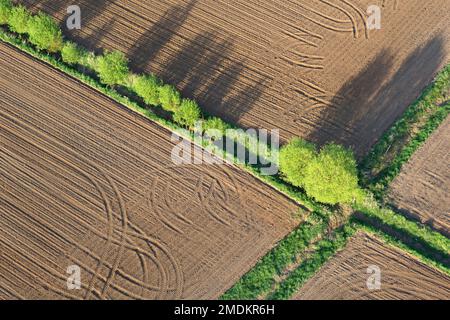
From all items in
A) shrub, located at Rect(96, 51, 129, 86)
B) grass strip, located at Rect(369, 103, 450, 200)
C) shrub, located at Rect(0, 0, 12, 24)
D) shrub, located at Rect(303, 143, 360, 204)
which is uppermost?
shrub, located at Rect(0, 0, 12, 24)

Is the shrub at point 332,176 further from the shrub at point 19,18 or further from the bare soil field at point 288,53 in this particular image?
the shrub at point 19,18

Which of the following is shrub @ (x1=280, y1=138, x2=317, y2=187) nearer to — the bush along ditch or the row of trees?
the row of trees

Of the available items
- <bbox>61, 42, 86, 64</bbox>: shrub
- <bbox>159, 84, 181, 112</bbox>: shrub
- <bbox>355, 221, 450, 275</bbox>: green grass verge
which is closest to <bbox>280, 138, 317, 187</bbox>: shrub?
<bbox>355, 221, 450, 275</bbox>: green grass verge

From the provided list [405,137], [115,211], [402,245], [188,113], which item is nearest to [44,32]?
[188,113]

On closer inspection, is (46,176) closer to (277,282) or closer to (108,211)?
(108,211)

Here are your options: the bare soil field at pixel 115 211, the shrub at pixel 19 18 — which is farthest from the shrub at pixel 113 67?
the shrub at pixel 19 18
